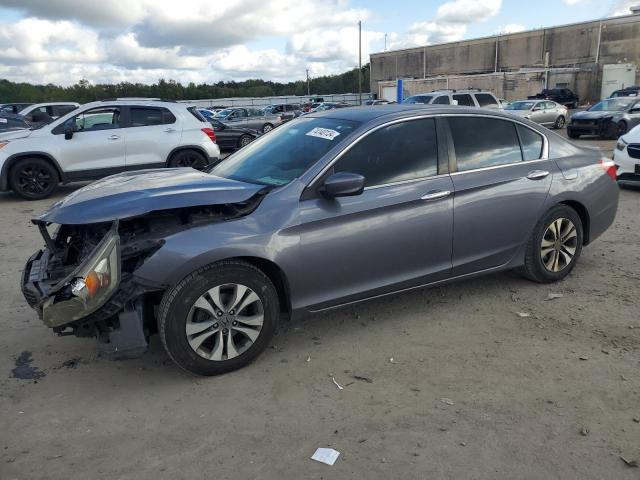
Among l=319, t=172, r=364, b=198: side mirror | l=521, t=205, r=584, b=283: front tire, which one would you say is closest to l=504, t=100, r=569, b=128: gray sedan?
l=521, t=205, r=584, b=283: front tire

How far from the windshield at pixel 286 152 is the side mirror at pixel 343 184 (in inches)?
11.5

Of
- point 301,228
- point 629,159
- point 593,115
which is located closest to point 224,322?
point 301,228

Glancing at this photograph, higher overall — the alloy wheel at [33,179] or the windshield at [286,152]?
the windshield at [286,152]

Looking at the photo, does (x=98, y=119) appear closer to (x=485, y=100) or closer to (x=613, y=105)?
(x=485, y=100)

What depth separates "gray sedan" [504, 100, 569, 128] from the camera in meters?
23.4

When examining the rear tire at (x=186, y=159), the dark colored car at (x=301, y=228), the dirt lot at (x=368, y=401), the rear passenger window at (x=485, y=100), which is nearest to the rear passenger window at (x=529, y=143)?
the dark colored car at (x=301, y=228)

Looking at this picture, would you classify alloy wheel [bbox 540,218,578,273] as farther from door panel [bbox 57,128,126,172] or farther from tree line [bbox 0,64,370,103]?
tree line [bbox 0,64,370,103]

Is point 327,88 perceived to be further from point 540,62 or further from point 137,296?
point 137,296

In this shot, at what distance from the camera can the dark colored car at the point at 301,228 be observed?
324 centimetres

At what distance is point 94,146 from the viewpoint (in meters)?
10.2

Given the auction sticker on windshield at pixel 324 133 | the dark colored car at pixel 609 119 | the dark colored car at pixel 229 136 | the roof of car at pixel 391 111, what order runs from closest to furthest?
1. the auction sticker on windshield at pixel 324 133
2. the roof of car at pixel 391 111
3. the dark colored car at pixel 229 136
4. the dark colored car at pixel 609 119

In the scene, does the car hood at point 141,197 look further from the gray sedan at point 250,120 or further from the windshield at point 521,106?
the windshield at point 521,106

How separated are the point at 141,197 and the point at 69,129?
25.5ft

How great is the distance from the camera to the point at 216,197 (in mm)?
3465
